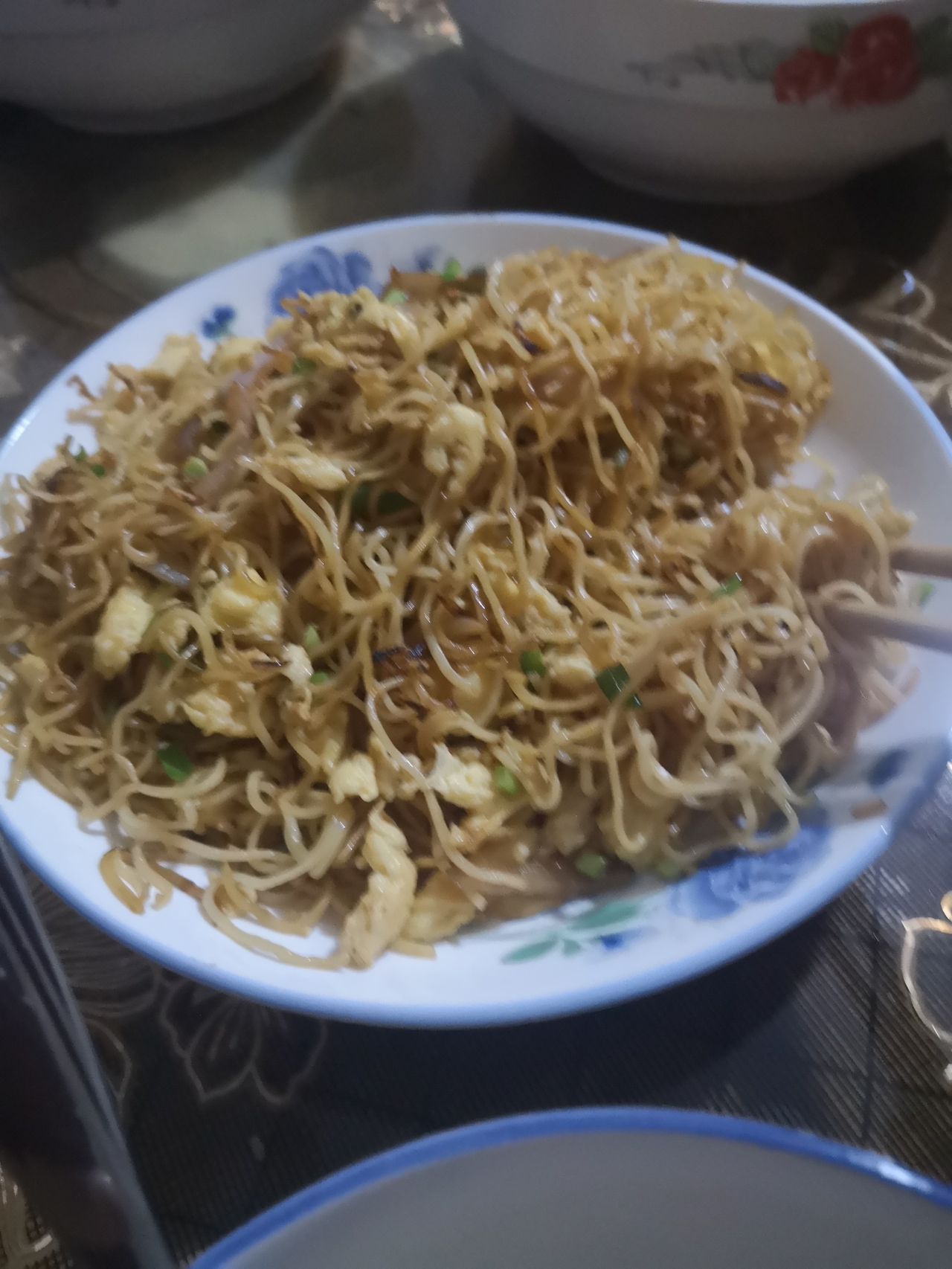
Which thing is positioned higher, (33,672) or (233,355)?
(233,355)

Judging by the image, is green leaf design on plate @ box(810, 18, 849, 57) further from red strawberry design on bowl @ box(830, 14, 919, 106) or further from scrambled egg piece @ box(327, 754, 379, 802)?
scrambled egg piece @ box(327, 754, 379, 802)

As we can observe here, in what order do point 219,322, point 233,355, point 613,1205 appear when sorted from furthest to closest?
point 219,322, point 233,355, point 613,1205

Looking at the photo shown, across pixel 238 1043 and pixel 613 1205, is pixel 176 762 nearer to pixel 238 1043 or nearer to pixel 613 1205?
pixel 238 1043

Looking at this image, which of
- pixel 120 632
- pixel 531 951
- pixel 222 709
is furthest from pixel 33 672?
pixel 531 951

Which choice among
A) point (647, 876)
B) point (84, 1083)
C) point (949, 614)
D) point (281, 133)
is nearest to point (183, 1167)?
point (84, 1083)

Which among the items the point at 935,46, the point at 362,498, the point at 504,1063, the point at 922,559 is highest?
the point at 935,46

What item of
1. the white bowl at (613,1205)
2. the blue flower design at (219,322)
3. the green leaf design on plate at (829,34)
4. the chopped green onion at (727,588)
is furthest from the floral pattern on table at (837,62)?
the white bowl at (613,1205)

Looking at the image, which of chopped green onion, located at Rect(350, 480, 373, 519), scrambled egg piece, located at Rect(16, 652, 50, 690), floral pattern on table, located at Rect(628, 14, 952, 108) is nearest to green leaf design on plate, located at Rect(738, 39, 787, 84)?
floral pattern on table, located at Rect(628, 14, 952, 108)

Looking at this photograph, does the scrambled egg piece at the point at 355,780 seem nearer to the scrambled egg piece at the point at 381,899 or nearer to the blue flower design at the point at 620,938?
the scrambled egg piece at the point at 381,899

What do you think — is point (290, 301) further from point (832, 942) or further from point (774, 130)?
point (832, 942)
